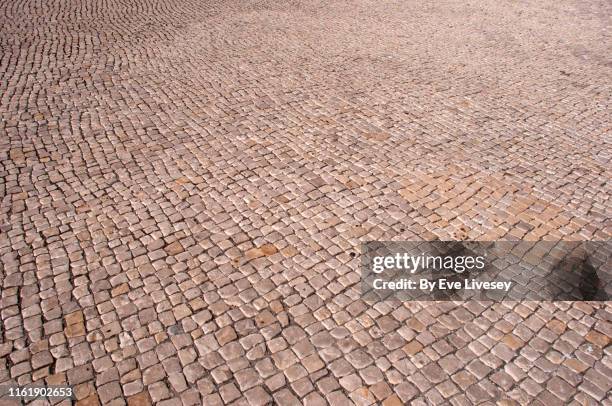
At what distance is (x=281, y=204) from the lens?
5961mm

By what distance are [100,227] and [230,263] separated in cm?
173

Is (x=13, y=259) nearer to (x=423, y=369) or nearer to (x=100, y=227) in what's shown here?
(x=100, y=227)

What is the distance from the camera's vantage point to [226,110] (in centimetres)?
817

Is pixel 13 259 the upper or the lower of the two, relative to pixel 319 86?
lower

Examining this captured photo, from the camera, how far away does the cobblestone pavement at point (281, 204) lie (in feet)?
13.3

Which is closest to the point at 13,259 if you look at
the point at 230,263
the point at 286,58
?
the point at 230,263

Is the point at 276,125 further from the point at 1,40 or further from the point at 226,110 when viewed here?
the point at 1,40

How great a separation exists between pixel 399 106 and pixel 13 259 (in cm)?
644

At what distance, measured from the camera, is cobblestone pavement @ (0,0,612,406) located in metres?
4.06

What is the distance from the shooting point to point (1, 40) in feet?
35.4

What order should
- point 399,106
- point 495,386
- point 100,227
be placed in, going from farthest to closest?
point 399,106
point 100,227
point 495,386

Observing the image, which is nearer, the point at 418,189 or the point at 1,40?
the point at 418,189

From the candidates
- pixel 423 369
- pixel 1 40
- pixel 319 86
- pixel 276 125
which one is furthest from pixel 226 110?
pixel 1 40

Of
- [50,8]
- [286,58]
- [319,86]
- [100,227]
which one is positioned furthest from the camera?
[50,8]
